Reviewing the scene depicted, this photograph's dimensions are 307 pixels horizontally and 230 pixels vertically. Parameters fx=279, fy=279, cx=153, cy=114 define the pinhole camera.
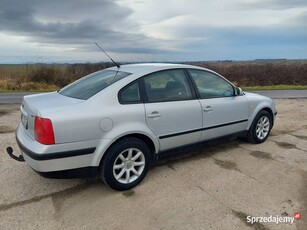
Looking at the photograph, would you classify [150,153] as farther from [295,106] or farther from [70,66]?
[70,66]

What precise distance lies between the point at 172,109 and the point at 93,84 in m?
1.14

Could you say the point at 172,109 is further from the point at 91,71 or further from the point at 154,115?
the point at 91,71

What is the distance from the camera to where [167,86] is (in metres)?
4.04

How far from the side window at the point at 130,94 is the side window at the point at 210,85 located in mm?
1088

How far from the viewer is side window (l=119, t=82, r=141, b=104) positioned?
3.50m

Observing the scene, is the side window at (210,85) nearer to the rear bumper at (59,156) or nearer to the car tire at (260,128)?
the car tire at (260,128)

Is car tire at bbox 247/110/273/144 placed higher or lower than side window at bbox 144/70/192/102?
lower

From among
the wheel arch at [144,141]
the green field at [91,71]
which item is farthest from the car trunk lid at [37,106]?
the green field at [91,71]

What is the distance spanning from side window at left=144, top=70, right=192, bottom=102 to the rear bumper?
1.09 metres

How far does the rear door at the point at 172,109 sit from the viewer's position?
3715 millimetres

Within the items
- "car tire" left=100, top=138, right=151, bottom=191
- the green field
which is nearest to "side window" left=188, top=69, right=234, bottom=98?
"car tire" left=100, top=138, right=151, bottom=191

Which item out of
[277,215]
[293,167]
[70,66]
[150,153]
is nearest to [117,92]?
[150,153]

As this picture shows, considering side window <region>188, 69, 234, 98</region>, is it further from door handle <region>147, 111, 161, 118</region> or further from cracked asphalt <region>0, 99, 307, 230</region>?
cracked asphalt <region>0, 99, 307, 230</region>

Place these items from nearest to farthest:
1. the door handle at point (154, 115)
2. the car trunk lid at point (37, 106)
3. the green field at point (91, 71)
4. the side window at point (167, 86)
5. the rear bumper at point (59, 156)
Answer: the rear bumper at point (59, 156) < the car trunk lid at point (37, 106) < the door handle at point (154, 115) < the side window at point (167, 86) < the green field at point (91, 71)
